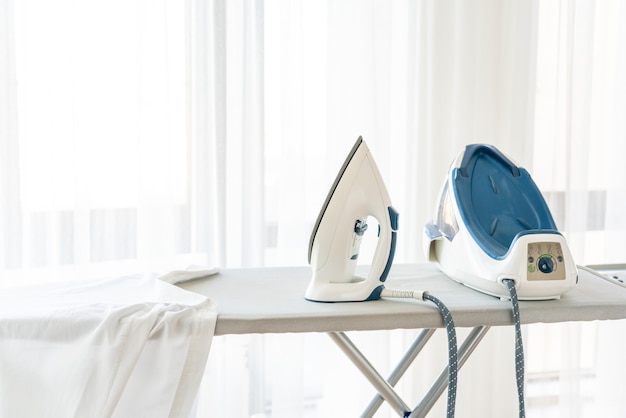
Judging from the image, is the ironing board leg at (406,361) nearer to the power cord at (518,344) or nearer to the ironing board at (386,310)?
the ironing board at (386,310)

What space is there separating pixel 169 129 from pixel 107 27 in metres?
0.30

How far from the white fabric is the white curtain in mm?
757

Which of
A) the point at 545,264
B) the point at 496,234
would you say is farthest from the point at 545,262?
the point at 496,234

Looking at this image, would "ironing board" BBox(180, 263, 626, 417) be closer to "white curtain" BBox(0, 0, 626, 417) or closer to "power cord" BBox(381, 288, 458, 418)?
"power cord" BBox(381, 288, 458, 418)

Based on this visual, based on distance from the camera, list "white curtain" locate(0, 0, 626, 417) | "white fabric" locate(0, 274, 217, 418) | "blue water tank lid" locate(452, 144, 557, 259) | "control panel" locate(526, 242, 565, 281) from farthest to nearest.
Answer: "white curtain" locate(0, 0, 626, 417), "blue water tank lid" locate(452, 144, 557, 259), "control panel" locate(526, 242, 565, 281), "white fabric" locate(0, 274, 217, 418)

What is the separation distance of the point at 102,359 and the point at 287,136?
104cm

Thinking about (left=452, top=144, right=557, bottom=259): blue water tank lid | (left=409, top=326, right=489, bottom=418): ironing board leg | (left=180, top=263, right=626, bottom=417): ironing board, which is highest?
(left=452, top=144, right=557, bottom=259): blue water tank lid

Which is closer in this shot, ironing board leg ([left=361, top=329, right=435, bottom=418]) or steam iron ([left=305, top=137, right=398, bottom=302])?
steam iron ([left=305, top=137, right=398, bottom=302])

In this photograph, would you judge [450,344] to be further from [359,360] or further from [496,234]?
[496,234]

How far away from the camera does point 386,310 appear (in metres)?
1.22

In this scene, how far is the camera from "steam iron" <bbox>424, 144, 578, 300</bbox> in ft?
4.16

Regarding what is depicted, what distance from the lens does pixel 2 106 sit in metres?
1.81

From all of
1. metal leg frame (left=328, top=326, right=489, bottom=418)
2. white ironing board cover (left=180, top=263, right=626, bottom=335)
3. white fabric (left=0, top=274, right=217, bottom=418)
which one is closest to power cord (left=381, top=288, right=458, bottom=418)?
white ironing board cover (left=180, top=263, right=626, bottom=335)

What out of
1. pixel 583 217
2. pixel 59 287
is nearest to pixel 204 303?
pixel 59 287
